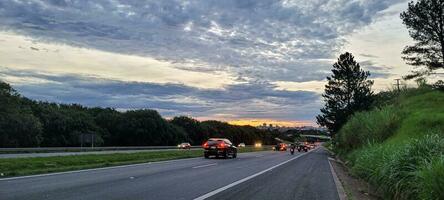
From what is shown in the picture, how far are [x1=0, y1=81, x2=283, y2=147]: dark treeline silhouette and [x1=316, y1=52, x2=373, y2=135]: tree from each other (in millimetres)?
36474

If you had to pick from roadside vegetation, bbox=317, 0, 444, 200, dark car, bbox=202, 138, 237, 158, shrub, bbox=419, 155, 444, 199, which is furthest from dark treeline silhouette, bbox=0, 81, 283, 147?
shrub, bbox=419, 155, 444, 199

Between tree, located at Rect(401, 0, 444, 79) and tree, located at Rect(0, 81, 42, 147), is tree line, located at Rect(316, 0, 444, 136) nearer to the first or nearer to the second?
tree, located at Rect(401, 0, 444, 79)

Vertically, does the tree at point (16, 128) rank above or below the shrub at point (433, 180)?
above

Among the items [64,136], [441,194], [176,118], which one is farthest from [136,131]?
[441,194]

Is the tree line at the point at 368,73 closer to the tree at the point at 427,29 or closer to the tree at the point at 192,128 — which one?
the tree at the point at 427,29

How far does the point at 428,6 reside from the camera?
43281 millimetres

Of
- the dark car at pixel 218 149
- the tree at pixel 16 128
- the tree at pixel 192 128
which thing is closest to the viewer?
the dark car at pixel 218 149

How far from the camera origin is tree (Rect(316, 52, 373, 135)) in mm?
72000

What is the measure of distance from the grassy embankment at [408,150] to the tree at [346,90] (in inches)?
1553

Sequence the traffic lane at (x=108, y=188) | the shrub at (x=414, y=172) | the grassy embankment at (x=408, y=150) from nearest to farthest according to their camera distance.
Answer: the shrub at (x=414, y=172), the grassy embankment at (x=408, y=150), the traffic lane at (x=108, y=188)

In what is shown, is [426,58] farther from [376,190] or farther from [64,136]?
[64,136]

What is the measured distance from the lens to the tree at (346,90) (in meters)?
72.0

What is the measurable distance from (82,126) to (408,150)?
261 feet

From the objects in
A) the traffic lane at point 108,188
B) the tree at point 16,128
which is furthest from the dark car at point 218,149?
the tree at point 16,128
